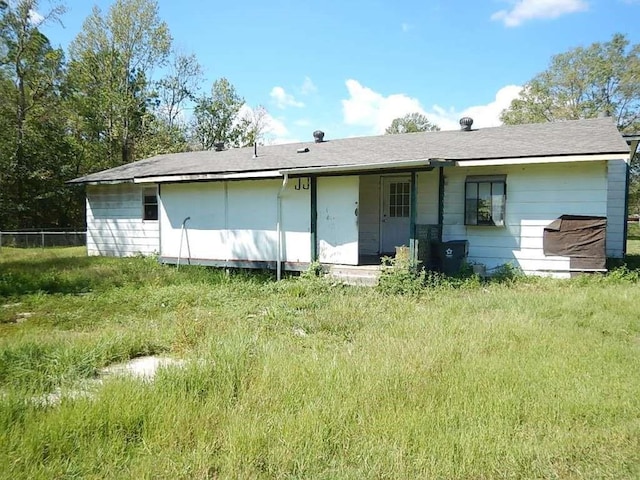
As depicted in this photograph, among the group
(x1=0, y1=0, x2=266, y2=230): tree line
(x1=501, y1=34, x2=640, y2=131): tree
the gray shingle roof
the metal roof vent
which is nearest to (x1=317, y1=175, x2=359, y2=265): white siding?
the gray shingle roof

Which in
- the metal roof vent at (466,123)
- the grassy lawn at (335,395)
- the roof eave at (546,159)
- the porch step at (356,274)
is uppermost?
the metal roof vent at (466,123)

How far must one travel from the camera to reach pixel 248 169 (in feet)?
35.8

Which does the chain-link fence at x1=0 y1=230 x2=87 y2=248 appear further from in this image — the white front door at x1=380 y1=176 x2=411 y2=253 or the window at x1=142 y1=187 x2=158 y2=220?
the white front door at x1=380 y1=176 x2=411 y2=253

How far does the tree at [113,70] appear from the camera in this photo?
92.3 feet

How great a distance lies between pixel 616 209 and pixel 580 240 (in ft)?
9.01

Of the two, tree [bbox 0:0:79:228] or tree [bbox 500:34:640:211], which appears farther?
tree [bbox 500:34:640:211]

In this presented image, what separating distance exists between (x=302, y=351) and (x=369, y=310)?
2214 millimetres

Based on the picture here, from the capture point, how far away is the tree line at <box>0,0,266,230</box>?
22.3 meters

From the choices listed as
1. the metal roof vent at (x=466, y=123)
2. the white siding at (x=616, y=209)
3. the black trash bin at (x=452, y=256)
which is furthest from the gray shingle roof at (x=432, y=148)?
the black trash bin at (x=452, y=256)

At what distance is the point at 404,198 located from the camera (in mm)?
11805

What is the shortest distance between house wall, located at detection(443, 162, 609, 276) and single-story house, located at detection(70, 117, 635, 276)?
0.02 metres

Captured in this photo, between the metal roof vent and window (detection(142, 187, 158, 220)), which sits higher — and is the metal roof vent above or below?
above

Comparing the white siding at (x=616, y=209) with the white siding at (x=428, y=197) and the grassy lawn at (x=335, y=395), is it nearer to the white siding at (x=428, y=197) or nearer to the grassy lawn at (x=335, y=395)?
the white siding at (x=428, y=197)

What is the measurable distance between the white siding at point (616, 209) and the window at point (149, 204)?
43.4 feet
